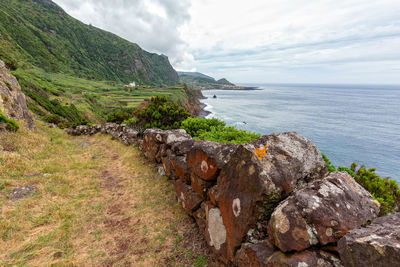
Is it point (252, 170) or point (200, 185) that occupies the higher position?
point (252, 170)

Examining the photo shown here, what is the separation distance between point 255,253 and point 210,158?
2678 mm

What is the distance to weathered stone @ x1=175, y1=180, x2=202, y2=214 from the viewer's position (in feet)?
21.5

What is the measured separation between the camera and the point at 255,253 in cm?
362

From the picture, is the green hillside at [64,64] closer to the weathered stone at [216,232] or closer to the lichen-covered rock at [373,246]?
the weathered stone at [216,232]

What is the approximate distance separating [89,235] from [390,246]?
7701mm

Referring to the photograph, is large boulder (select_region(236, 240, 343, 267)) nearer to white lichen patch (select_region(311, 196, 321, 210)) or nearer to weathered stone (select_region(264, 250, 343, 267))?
weathered stone (select_region(264, 250, 343, 267))

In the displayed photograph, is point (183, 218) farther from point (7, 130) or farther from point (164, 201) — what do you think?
point (7, 130)

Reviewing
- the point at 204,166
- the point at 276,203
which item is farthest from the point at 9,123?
the point at 276,203

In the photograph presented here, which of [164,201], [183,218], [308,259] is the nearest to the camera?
[308,259]

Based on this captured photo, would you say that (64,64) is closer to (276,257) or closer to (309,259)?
(276,257)

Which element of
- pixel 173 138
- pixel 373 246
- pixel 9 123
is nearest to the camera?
pixel 373 246

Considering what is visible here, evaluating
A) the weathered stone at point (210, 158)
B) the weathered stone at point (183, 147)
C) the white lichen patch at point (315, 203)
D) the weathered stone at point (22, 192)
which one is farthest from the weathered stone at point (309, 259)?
the weathered stone at point (22, 192)

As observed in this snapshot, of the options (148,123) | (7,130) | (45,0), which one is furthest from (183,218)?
(45,0)

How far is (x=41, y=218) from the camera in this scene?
21.4ft
